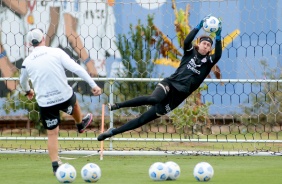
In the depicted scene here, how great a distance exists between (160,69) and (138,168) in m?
11.2

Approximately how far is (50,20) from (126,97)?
7765mm

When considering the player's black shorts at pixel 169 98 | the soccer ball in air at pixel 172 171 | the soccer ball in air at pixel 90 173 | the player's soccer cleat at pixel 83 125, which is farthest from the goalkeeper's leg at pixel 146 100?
the soccer ball in air at pixel 90 173

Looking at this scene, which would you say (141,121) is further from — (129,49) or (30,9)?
(30,9)

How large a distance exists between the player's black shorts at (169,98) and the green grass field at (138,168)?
85 cm

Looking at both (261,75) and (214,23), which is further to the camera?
(261,75)

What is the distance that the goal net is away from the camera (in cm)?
1723

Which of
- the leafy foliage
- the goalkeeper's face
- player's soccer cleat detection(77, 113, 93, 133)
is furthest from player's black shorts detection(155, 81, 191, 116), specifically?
the leafy foliage

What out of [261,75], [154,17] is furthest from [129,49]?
[261,75]

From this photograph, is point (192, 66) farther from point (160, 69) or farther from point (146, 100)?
point (160, 69)

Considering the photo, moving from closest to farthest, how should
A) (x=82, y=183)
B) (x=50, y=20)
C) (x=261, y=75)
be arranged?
(x=82, y=183)
(x=261, y=75)
(x=50, y=20)

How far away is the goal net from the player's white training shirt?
223 inches

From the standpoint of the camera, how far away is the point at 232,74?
2252 cm

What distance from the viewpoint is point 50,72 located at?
10703 millimetres

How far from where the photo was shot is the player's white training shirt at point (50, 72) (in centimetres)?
1070
